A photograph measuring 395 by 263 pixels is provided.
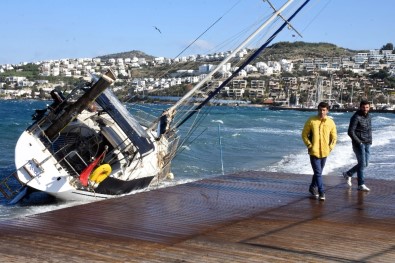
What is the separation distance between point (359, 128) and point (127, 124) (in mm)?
6841

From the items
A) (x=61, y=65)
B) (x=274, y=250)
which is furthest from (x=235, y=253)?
(x=61, y=65)

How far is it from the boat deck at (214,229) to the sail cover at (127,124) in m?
4.80

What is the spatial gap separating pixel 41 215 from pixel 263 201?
3614 millimetres

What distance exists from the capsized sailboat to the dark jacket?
583 cm

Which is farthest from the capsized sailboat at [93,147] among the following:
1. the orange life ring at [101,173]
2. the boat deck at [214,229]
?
the boat deck at [214,229]

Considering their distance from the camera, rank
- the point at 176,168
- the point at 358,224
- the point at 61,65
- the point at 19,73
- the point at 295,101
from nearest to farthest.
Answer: the point at 358,224 → the point at 176,168 → the point at 61,65 → the point at 295,101 → the point at 19,73

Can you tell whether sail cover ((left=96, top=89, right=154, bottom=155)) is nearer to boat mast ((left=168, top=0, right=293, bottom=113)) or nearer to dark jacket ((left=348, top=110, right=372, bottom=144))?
boat mast ((left=168, top=0, right=293, bottom=113))

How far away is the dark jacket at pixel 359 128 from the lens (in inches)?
441

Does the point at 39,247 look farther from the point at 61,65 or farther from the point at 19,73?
the point at 19,73

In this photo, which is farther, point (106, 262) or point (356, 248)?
point (356, 248)

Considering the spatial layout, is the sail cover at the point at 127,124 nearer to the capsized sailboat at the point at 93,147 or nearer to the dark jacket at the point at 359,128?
the capsized sailboat at the point at 93,147

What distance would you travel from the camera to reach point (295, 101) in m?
156

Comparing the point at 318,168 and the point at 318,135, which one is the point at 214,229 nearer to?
the point at 318,168

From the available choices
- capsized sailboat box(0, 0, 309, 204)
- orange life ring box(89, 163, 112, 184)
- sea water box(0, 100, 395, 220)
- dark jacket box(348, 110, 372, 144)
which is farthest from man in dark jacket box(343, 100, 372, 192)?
orange life ring box(89, 163, 112, 184)
